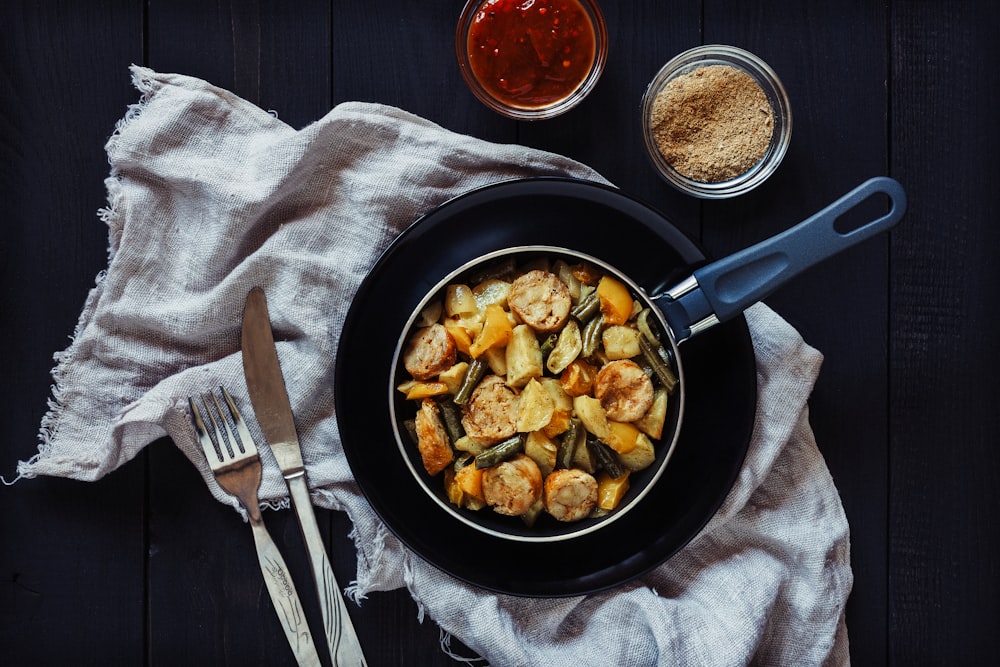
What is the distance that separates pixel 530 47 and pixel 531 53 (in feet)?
0.04

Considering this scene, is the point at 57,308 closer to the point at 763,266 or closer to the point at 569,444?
the point at 569,444

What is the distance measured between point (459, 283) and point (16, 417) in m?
1.10

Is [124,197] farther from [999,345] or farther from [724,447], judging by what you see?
[999,345]

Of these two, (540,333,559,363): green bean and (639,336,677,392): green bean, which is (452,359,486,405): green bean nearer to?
(540,333,559,363): green bean

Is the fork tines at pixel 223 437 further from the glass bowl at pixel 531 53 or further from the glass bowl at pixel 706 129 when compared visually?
the glass bowl at pixel 706 129

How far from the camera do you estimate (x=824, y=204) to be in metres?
1.85

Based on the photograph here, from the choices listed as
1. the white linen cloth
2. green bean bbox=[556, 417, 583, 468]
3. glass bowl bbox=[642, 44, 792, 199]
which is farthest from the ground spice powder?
green bean bbox=[556, 417, 583, 468]

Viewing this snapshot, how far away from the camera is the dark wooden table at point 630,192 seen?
183cm

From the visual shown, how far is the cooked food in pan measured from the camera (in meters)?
1.51

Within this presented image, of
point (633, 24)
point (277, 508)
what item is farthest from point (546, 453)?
point (633, 24)

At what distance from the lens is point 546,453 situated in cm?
154

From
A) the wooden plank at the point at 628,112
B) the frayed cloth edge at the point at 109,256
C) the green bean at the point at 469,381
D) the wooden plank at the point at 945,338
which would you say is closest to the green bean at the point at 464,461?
the green bean at the point at 469,381

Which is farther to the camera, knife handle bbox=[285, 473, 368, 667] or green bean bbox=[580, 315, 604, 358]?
knife handle bbox=[285, 473, 368, 667]

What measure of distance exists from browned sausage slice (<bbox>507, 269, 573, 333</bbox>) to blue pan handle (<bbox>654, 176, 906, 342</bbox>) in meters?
0.18
